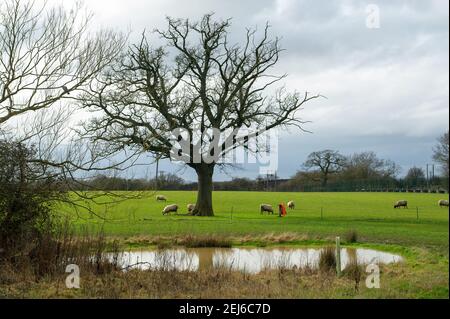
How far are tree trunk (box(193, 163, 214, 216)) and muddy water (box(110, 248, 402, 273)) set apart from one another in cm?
2100

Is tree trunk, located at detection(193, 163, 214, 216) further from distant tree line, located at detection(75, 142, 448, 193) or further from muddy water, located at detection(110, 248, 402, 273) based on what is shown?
distant tree line, located at detection(75, 142, 448, 193)

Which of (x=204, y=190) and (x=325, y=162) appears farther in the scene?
(x=325, y=162)

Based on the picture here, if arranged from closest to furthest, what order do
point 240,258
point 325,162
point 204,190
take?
1. point 240,258
2. point 204,190
3. point 325,162

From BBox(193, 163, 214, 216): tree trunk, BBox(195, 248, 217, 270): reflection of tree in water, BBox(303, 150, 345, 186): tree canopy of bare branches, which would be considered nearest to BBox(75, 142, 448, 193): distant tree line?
BBox(303, 150, 345, 186): tree canopy of bare branches

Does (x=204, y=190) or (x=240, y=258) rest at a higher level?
(x=204, y=190)

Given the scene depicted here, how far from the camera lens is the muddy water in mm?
16562

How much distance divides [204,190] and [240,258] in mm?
24393

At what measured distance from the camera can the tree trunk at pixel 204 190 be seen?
4356cm

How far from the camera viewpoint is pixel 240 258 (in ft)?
64.8

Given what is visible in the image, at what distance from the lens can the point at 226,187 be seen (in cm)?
9544

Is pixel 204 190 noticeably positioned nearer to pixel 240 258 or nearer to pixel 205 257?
pixel 205 257

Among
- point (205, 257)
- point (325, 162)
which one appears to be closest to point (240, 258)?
point (205, 257)

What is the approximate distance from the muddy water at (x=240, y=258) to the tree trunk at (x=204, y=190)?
21.0 m
